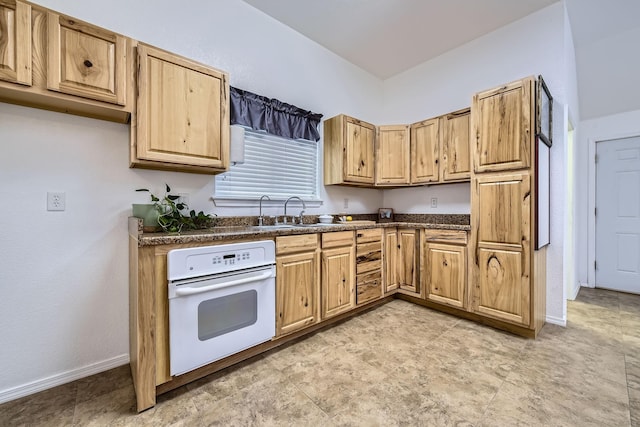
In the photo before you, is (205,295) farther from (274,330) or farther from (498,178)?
(498,178)

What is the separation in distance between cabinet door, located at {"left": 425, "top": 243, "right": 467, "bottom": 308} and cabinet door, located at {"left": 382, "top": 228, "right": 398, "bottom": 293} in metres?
0.36

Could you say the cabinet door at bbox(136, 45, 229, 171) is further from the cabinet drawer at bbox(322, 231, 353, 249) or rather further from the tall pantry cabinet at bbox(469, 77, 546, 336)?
the tall pantry cabinet at bbox(469, 77, 546, 336)

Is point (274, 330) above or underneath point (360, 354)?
above

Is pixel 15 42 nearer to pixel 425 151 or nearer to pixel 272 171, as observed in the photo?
pixel 272 171

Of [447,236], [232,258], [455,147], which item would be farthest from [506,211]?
[232,258]

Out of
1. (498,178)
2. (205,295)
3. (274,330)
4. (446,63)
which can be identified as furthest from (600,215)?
(205,295)

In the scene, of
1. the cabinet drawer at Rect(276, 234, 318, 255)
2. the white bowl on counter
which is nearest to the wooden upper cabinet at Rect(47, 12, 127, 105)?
the cabinet drawer at Rect(276, 234, 318, 255)

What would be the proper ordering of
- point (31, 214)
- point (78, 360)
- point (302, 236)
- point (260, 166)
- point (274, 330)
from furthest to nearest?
point (260, 166) → point (302, 236) → point (274, 330) → point (78, 360) → point (31, 214)

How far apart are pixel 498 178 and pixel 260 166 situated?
7.56ft

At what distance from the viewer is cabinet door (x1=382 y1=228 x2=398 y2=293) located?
121 inches

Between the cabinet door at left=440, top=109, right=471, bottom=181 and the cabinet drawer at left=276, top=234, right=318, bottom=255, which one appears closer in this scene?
the cabinet drawer at left=276, top=234, right=318, bottom=255

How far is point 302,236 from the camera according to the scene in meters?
2.22

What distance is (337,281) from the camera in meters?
2.52

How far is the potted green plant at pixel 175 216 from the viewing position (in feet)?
6.05
